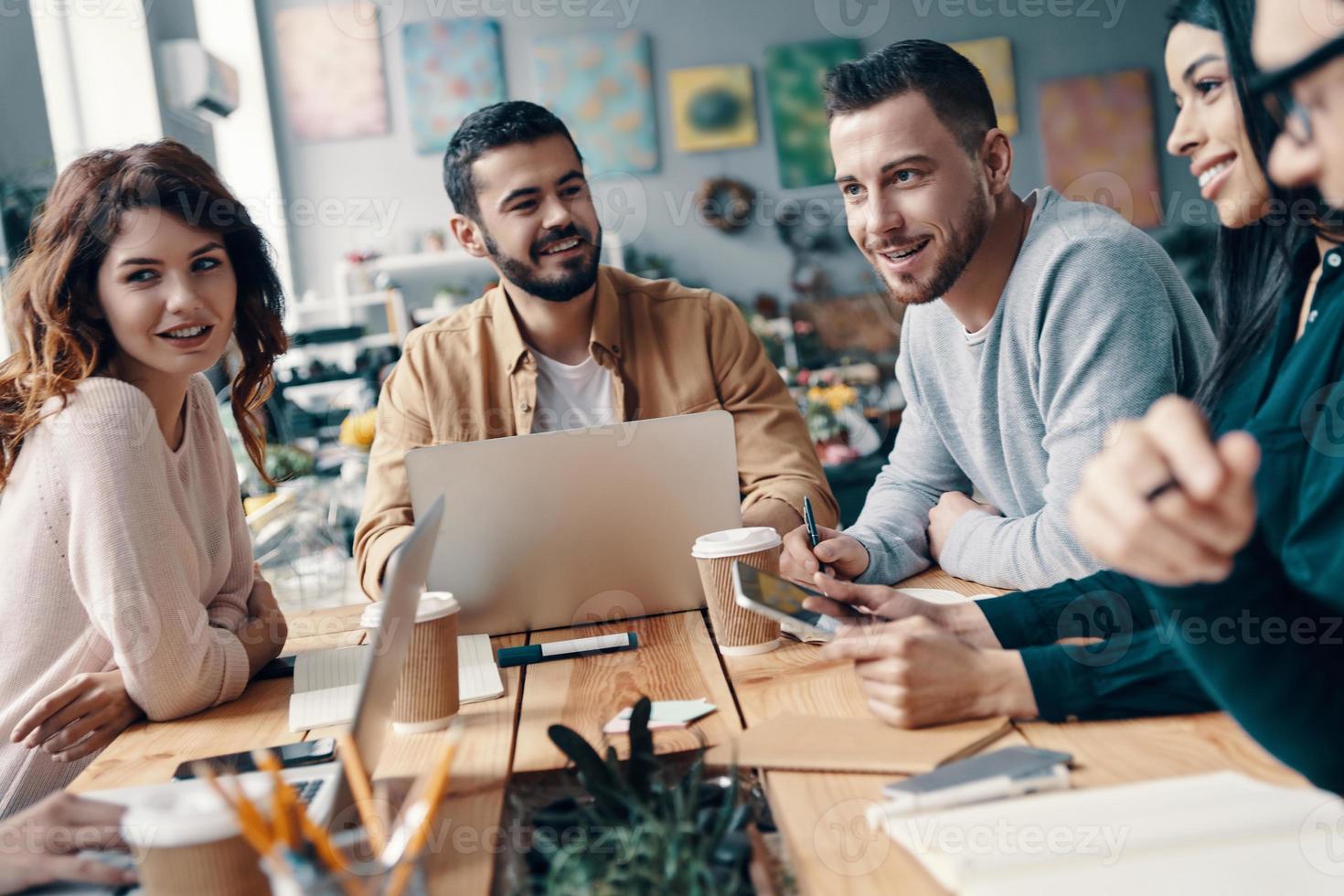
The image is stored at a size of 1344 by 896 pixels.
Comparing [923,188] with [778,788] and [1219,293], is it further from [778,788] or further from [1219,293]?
[778,788]

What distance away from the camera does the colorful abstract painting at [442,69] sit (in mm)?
7031

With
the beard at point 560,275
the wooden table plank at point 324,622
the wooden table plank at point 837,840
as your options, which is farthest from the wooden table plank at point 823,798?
the beard at point 560,275

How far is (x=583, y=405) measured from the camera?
7.17ft

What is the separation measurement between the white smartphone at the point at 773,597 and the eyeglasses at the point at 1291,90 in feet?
1.90

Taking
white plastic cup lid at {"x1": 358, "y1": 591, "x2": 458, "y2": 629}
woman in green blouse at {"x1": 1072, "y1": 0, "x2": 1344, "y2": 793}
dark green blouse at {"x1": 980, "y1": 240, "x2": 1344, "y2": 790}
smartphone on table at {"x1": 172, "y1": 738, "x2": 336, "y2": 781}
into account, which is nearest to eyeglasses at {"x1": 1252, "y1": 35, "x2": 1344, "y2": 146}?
woman in green blouse at {"x1": 1072, "y1": 0, "x2": 1344, "y2": 793}

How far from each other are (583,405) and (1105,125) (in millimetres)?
6214

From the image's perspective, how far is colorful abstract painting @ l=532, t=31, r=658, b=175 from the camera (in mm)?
7074

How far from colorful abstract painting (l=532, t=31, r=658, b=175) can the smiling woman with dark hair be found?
219 inches

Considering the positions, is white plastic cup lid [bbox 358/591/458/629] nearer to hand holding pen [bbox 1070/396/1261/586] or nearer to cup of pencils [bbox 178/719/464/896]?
cup of pencils [bbox 178/719/464/896]

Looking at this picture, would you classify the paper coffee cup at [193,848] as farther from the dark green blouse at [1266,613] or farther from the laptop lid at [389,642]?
the dark green blouse at [1266,613]

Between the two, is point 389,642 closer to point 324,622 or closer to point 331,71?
point 324,622

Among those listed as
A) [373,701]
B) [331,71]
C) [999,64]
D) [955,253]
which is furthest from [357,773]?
[999,64]

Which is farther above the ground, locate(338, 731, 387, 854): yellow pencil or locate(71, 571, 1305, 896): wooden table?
locate(338, 731, 387, 854): yellow pencil

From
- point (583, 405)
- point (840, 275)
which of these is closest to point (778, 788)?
point (583, 405)
